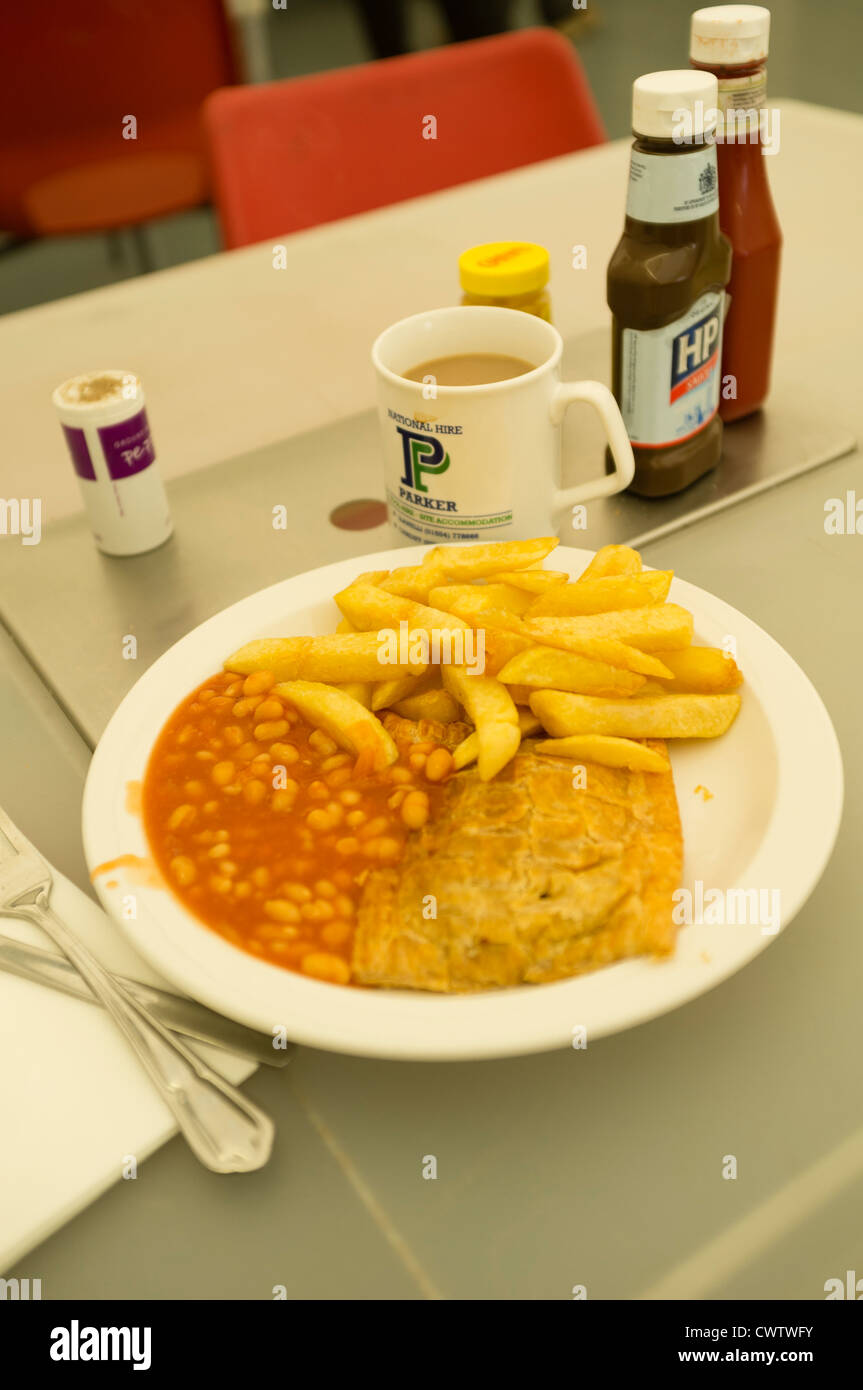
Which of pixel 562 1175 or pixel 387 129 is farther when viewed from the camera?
pixel 387 129

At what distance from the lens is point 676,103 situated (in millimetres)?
1429

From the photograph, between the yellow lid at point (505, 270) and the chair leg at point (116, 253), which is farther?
the chair leg at point (116, 253)

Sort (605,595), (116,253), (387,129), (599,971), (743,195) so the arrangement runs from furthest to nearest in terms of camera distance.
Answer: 1. (116,253)
2. (387,129)
3. (743,195)
4. (605,595)
5. (599,971)

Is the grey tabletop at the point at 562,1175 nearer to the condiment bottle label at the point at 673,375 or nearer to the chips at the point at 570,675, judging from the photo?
the chips at the point at 570,675

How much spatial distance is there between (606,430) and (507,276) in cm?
37

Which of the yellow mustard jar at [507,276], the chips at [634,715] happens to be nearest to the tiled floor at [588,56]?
the yellow mustard jar at [507,276]

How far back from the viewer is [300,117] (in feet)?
9.48

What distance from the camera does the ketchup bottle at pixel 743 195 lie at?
1542mm

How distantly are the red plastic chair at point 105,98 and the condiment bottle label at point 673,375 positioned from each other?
312 centimetres

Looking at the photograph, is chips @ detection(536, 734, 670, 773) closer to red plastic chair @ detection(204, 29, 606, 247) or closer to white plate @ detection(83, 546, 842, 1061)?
white plate @ detection(83, 546, 842, 1061)

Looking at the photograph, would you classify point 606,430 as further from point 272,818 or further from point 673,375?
point 272,818

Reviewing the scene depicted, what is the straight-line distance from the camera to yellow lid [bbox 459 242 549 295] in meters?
1.74

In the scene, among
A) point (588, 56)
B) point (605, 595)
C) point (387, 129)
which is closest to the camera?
point (605, 595)

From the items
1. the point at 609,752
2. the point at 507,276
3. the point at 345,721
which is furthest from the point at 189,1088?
the point at 507,276
